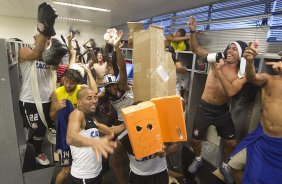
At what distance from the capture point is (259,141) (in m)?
1.86

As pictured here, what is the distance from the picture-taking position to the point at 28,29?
1027 cm

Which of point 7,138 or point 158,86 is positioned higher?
point 158,86

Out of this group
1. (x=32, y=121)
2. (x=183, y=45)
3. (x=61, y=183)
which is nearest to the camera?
(x=61, y=183)

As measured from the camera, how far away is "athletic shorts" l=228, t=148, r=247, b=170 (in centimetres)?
199

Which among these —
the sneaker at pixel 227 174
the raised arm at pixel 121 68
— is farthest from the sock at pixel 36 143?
the sneaker at pixel 227 174

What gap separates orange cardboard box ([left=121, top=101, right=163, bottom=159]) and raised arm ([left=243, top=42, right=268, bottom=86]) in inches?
44.9

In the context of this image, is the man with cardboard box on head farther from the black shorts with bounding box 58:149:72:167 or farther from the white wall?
the white wall

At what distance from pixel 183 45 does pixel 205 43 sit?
0.53 meters

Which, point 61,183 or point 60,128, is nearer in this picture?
point 60,128

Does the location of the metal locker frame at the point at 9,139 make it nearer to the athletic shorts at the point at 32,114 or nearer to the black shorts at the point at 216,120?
the athletic shorts at the point at 32,114

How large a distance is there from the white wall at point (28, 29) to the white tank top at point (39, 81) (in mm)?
8513

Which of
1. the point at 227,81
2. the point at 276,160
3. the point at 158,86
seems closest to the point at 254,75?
the point at 227,81

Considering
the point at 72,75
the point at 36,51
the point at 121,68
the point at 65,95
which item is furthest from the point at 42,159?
the point at 121,68

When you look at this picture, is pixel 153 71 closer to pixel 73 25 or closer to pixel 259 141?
pixel 259 141
